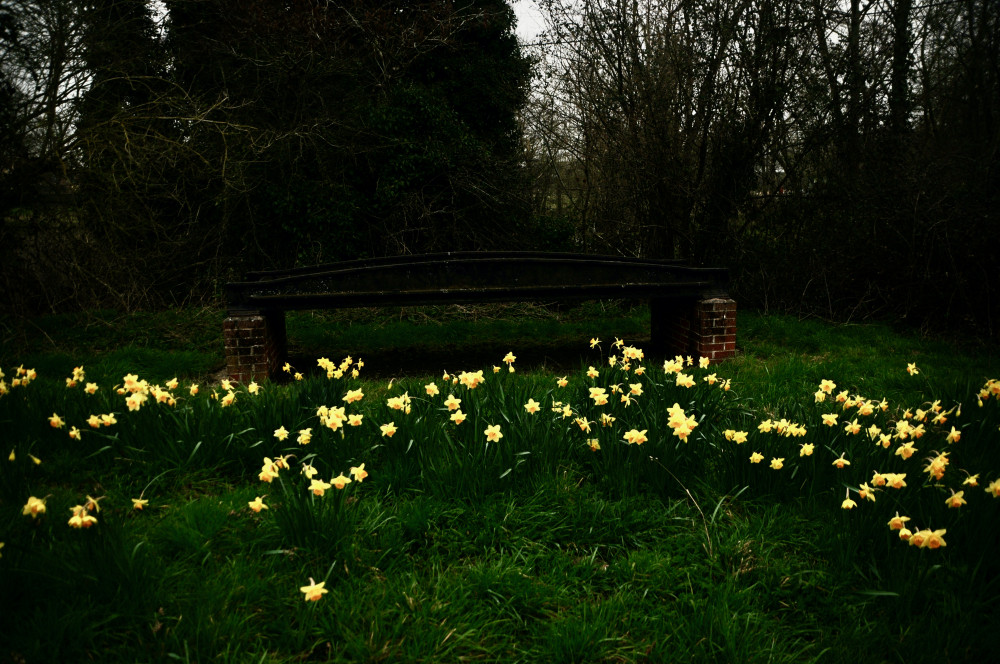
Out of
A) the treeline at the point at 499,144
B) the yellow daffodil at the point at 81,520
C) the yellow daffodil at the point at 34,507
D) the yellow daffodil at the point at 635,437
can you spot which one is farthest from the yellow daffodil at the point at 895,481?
the treeline at the point at 499,144

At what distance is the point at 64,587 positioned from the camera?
6.59 ft

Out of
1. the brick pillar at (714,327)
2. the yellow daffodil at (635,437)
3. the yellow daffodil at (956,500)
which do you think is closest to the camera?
the yellow daffodil at (956,500)

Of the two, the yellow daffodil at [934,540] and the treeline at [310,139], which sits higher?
the treeline at [310,139]

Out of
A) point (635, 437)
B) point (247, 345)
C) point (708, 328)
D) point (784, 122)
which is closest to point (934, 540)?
point (635, 437)

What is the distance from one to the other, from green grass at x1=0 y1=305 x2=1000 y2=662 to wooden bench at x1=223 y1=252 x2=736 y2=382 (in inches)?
54.1

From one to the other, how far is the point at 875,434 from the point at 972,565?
743 millimetres

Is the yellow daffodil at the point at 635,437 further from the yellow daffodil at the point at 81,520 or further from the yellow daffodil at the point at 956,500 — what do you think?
the yellow daffodil at the point at 81,520

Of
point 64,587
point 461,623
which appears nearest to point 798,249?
point 461,623

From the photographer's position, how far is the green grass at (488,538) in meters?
1.95

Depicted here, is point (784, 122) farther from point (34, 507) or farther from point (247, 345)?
point (34, 507)

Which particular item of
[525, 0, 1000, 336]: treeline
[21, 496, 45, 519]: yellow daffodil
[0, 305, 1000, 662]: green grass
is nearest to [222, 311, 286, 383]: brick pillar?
[0, 305, 1000, 662]: green grass

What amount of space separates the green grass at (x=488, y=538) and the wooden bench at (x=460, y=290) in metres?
1.37

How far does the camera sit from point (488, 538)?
2.47m

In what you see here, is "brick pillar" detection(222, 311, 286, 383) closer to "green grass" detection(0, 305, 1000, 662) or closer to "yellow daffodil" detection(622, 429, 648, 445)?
"green grass" detection(0, 305, 1000, 662)
